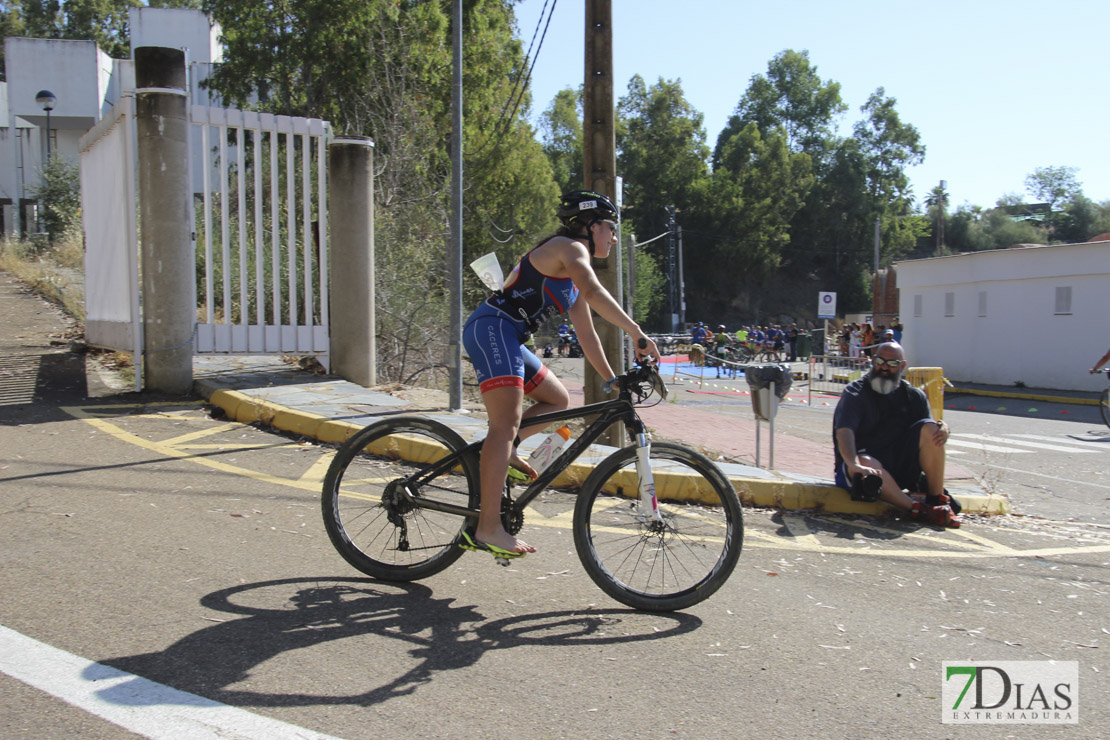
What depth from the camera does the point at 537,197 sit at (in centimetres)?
3859

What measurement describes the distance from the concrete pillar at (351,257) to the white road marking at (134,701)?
20.0 feet

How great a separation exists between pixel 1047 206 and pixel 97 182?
322 ft

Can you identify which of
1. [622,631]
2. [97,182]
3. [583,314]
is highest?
[97,182]

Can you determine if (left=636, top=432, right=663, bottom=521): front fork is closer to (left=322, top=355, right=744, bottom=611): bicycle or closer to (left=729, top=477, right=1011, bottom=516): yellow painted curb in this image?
(left=322, top=355, right=744, bottom=611): bicycle

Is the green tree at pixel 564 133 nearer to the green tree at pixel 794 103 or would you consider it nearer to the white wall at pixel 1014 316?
the green tree at pixel 794 103

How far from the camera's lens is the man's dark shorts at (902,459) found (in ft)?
20.8

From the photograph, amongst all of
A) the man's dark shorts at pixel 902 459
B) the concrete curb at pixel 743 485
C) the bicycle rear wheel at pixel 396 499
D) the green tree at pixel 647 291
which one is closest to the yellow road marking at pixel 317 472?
the concrete curb at pixel 743 485

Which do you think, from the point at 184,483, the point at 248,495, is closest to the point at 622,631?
the point at 248,495


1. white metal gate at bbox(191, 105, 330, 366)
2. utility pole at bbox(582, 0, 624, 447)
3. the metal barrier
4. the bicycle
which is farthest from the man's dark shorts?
the metal barrier

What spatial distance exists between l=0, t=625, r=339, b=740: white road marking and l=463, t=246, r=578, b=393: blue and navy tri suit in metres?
1.71

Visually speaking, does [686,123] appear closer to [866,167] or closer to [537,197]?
[866,167]

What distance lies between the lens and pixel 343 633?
11.6ft

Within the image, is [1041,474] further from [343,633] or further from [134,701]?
[134,701]

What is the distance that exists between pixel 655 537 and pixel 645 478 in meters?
0.30
